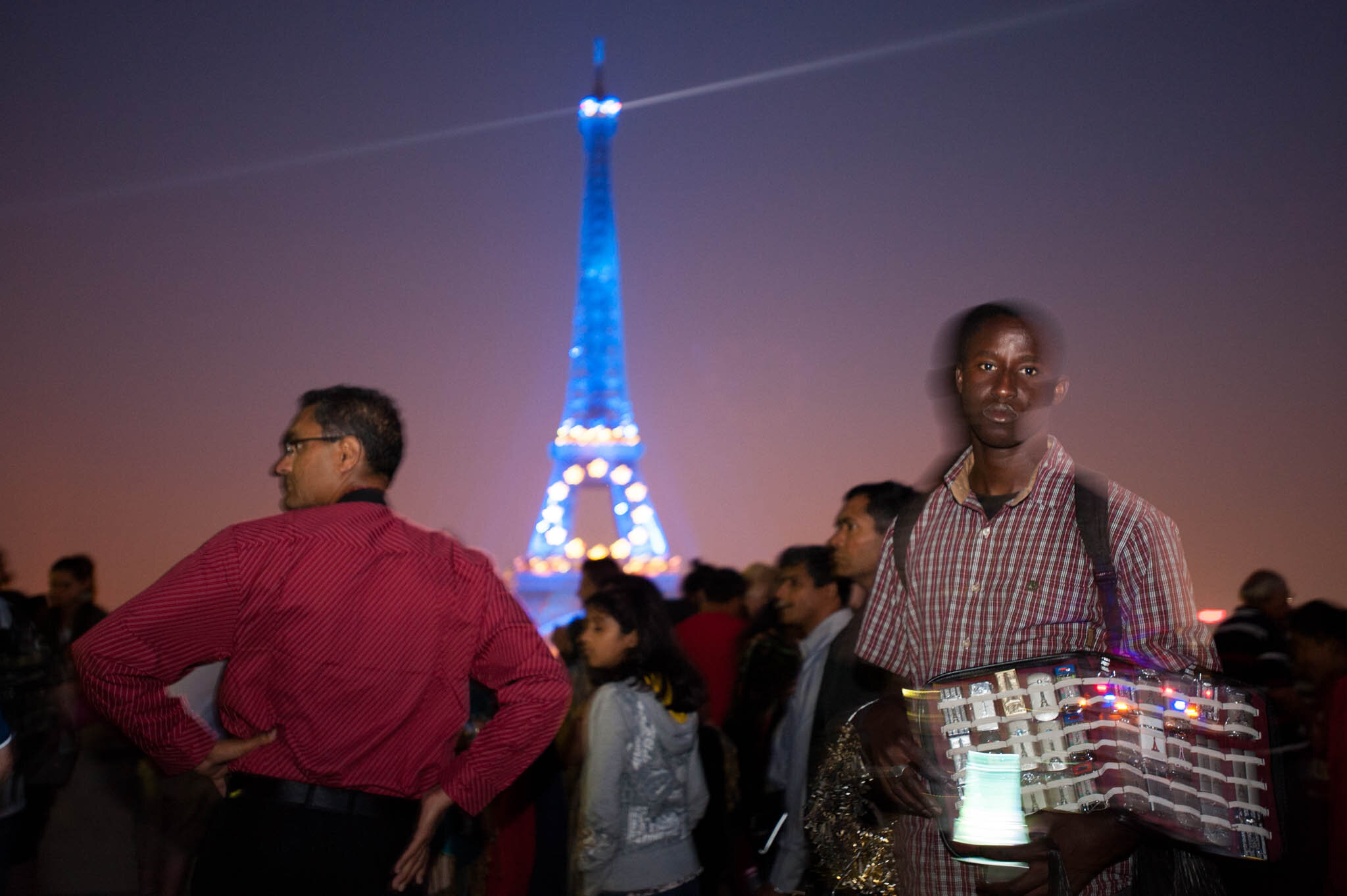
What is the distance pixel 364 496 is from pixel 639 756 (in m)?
1.50

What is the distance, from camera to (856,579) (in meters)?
3.82

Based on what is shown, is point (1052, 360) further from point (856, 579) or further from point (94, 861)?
point (94, 861)

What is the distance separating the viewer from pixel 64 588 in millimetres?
6383

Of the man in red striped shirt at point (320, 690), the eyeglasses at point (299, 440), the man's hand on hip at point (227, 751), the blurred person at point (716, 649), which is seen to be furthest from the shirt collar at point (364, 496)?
the blurred person at point (716, 649)

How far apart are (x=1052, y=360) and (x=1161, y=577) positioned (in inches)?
18.6

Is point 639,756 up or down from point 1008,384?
down

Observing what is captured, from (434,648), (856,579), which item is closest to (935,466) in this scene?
(434,648)

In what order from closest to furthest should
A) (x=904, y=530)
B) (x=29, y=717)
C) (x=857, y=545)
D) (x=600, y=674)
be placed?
(x=904, y=530)
(x=857, y=545)
(x=600, y=674)
(x=29, y=717)

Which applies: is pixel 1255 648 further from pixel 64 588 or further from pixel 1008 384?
pixel 64 588

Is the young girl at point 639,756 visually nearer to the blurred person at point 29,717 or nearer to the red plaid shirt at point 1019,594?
the red plaid shirt at point 1019,594

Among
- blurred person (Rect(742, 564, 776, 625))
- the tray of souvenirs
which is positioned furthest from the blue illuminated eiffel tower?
the tray of souvenirs

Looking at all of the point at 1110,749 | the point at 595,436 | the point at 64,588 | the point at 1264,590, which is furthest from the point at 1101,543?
the point at 595,436

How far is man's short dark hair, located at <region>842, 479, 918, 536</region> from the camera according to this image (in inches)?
146

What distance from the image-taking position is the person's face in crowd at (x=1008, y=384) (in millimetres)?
1950
